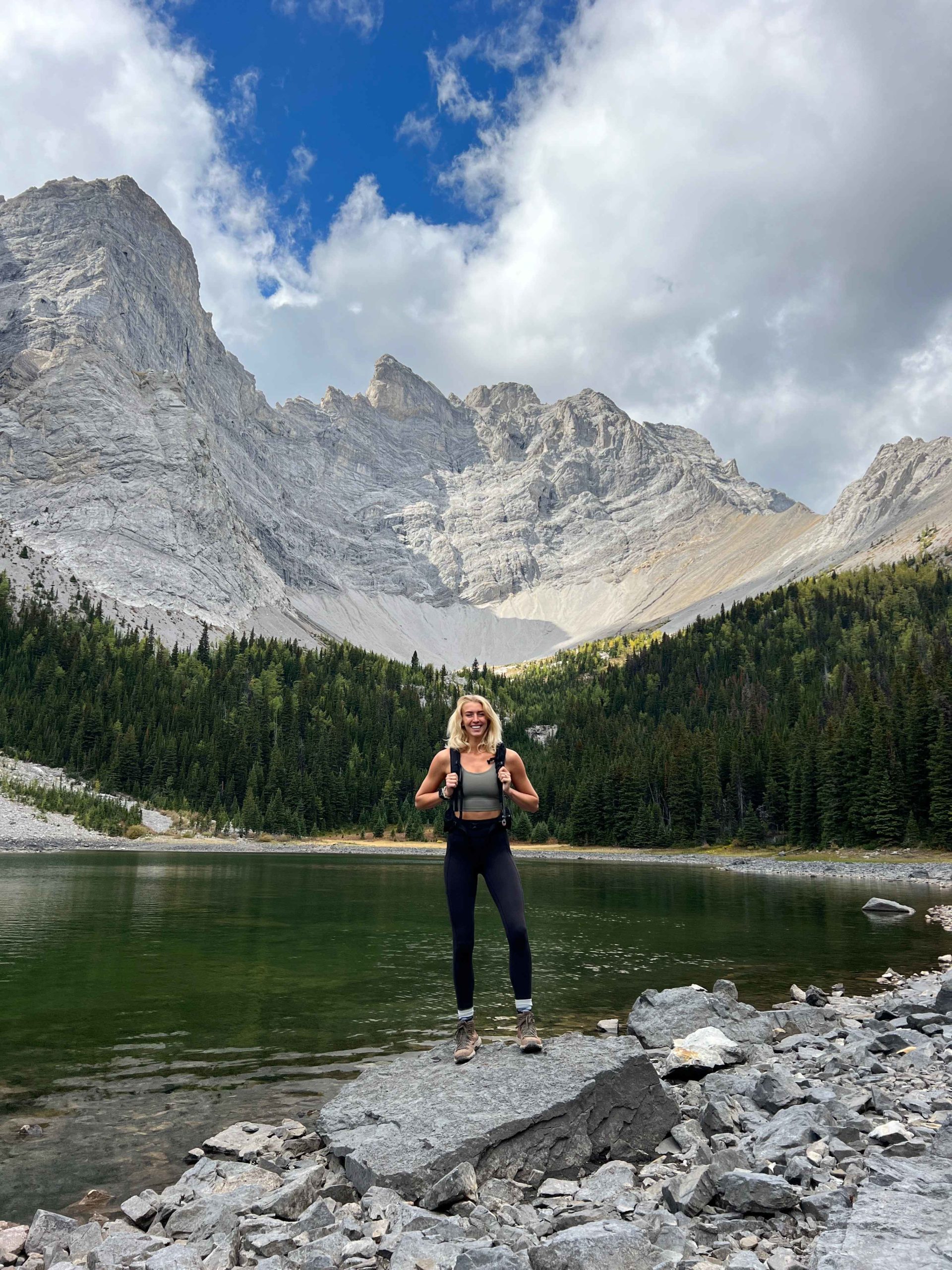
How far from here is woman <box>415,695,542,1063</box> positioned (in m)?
9.18

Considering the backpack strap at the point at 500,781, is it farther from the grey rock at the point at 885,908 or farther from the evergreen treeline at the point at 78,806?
the evergreen treeline at the point at 78,806

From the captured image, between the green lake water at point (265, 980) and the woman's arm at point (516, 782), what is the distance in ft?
17.8

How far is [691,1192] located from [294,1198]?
11.8 feet

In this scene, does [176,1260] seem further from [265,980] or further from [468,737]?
[265,980]

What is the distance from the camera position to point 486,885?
9.31m

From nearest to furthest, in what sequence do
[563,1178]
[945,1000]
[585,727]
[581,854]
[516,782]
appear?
[563,1178] → [516,782] → [945,1000] → [581,854] → [585,727]

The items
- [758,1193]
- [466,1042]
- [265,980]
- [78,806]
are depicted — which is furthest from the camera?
[78,806]

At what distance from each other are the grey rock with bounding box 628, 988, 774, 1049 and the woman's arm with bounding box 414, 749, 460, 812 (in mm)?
6923

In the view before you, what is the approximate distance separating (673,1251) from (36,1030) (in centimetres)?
1327

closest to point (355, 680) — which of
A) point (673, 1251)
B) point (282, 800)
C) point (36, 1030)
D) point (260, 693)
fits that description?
point (260, 693)

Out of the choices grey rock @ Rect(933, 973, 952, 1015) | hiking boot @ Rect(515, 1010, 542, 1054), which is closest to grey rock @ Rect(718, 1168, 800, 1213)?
hiking boot @ Rect(515, 1010, 542, 1054)

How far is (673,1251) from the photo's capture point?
5.80 metres

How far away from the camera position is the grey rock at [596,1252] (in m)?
5.62

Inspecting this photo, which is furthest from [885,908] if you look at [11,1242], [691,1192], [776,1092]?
[11,1242]
